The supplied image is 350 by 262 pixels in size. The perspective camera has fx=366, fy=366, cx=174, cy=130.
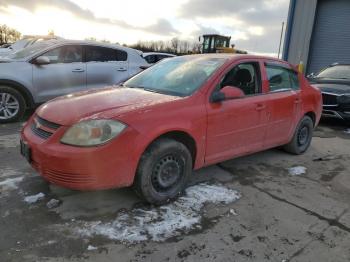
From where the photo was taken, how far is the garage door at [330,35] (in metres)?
15.5

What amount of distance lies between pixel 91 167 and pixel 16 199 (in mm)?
1091

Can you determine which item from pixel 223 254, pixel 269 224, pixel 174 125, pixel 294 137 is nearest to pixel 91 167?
pixel 174 125

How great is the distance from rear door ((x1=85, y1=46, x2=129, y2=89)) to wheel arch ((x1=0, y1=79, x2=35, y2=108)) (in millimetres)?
1215

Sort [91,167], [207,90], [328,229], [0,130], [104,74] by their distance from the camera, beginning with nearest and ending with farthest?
[91,167]
[328,229]
[207,90]
[0,130]
[104,74]

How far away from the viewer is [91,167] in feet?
10.5

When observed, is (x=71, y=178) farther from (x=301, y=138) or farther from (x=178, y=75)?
(x=301, y=138)

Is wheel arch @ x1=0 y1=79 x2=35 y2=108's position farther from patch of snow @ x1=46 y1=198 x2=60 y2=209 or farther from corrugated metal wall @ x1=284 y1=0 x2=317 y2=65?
corrugated metal wall @ x1=284 y1=0 x2=317 y2=65

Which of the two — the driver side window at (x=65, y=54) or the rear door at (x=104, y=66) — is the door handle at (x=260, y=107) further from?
the driver side window at (x=65, y=54)

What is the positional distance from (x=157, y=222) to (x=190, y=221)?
314mm

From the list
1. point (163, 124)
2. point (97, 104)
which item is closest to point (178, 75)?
point (163, 124)

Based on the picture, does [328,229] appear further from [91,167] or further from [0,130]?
[0,130]

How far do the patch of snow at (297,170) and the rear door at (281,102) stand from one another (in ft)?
1.35

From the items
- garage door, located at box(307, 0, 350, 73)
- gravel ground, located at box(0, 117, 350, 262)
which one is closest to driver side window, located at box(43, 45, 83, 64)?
gravel ground, located at box(0, 117, 350, 262)

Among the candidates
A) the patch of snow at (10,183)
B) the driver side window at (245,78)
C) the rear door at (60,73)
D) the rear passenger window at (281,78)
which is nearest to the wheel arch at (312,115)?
the rear passenger window at (281,78)
